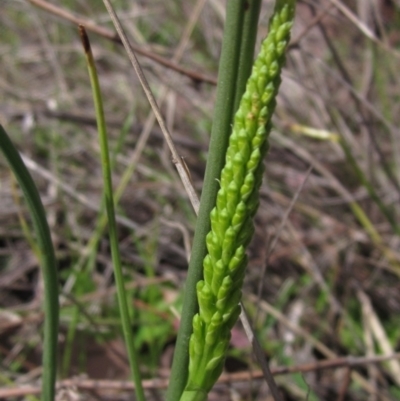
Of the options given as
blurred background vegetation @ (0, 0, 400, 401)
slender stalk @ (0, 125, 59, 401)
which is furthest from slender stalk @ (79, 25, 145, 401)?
blurred background vegetation @ (0, 0, 400, 401)

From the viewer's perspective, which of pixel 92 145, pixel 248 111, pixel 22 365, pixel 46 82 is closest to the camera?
pixel 248 111

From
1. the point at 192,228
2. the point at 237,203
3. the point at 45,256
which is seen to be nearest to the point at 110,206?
the point at 45,256

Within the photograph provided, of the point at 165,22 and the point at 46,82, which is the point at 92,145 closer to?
the point at 46,82

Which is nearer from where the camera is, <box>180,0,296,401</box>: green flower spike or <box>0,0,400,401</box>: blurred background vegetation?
<box>180,0,296,401</box>: green flower spike

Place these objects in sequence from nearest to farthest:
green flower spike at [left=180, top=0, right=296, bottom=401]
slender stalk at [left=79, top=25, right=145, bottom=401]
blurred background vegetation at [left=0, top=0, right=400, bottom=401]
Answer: green flower spike at [left=180, top=0, right=296, bottom=401], slender stalk at [left=79, top=25, right=145, bottom=401], blurred background vegetation at [left=0, top=0, right=400, bottom=401]

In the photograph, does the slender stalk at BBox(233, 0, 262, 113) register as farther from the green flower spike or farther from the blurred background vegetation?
the blurred background vegetation

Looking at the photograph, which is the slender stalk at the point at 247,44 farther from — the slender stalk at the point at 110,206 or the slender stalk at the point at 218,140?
the slender stalk at the point at 110,206

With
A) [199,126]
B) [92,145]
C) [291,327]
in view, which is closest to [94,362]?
[291,327]

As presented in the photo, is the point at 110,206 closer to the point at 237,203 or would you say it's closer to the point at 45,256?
the point at 45,256

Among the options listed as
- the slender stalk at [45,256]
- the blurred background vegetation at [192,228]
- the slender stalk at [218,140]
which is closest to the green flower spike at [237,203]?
the slender stalk at [218,140]
